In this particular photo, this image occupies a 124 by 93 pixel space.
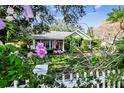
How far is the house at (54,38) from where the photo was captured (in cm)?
285

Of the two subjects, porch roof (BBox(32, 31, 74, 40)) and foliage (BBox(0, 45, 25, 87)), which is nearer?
foliage (BBox(0, 45, 25, 87))

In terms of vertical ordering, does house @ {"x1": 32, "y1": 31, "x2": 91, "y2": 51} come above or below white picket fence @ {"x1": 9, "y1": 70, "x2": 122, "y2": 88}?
above

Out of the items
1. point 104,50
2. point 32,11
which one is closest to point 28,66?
point 32,11

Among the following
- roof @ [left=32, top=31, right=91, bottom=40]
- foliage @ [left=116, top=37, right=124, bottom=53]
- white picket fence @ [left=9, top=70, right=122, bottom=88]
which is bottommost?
white picket fence @ [left=9, top=70, right=122, bottom=88]

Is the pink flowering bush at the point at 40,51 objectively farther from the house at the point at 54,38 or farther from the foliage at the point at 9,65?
the foliage at the point at 9,65

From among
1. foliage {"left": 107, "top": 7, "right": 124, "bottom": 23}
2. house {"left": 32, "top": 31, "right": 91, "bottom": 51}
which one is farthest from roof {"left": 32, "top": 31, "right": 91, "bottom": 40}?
foliage {"left": 107, "top": 7, "right": 124, "bottom": 23}

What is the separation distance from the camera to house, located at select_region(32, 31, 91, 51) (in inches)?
112

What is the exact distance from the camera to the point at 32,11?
289 centimetres

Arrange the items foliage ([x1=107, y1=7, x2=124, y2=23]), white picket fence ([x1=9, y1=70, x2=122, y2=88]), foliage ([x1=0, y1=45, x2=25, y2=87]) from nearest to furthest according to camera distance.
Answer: foliage ([x1=0, y1=45, x2=25, y2=87]) → foliage ([x1=107, y1=7, x2=124, y2=23]) → white picket fence ([x1=9, y1=70, x2=122, y2=88])

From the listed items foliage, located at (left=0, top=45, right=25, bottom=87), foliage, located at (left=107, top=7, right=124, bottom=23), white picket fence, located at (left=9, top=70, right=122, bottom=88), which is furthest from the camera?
white picket fence, located at (left=9, top=70, right=122, bottom=88)

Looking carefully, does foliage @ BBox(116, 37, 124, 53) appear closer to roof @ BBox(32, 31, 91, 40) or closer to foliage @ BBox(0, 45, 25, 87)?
roof @ BBox(32, 31, 91, 40)

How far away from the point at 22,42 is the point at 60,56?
1.11 feet

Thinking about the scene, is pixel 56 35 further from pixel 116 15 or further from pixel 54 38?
pixel 116 15

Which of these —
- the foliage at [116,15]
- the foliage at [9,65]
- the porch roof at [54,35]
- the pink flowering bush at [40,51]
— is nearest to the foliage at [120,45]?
the foliage at [116,15]
